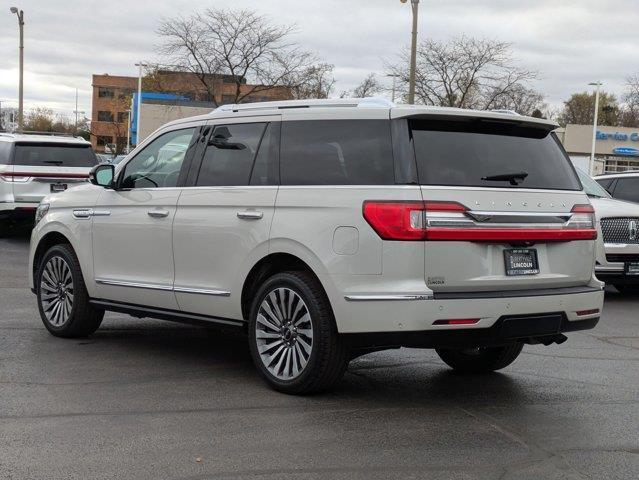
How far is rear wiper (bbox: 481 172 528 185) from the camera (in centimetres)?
550

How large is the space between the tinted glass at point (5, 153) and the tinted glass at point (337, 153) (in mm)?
11191

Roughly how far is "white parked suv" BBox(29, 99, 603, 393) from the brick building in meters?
20.1

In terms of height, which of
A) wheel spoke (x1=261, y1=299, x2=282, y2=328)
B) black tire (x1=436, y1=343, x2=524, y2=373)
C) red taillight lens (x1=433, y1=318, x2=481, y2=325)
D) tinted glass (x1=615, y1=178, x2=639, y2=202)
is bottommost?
black tire (x1=436, y1=343, x2=524, y2=373)

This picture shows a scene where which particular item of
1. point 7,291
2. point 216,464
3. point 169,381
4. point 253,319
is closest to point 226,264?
point 253,319

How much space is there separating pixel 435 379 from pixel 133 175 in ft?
9.59

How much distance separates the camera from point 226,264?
20.2 ft

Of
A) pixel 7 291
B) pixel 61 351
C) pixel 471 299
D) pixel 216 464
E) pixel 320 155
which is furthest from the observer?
pixel 7 291

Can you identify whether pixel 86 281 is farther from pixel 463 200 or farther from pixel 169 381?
pixel 463 200

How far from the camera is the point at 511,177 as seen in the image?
5566 millimetres

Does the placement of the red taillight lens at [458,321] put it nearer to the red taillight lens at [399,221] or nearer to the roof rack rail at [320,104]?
the red taillight lens at [399,221]

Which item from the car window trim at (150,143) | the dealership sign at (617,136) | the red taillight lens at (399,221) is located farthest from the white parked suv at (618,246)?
the dealership sign at (617,136)

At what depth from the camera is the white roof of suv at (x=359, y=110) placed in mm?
5453

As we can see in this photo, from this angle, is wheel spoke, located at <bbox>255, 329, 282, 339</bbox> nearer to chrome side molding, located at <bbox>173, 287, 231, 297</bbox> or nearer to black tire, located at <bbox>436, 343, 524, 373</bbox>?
chrome side molding, located at <bbox>173, 287, 231, 297</bbox>

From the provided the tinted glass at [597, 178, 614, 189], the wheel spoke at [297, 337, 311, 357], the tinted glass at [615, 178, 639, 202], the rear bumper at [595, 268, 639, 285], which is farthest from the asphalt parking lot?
the tinted glass at [597, 178, 614, 189]
